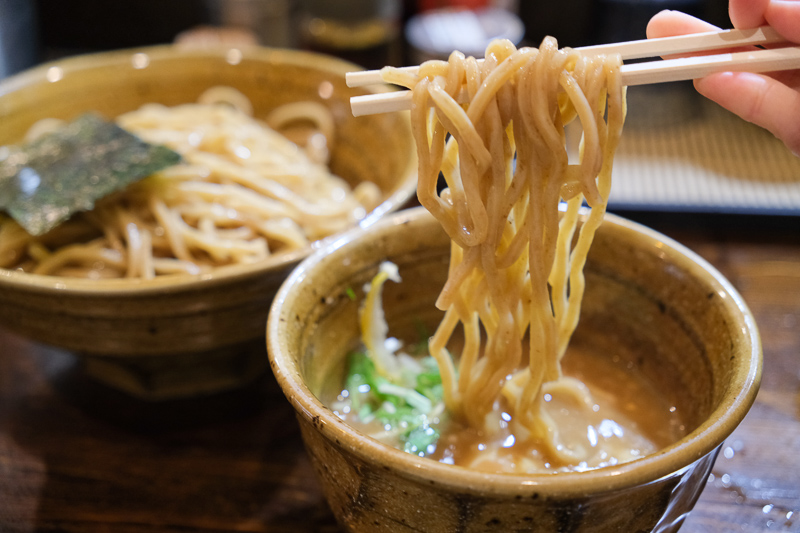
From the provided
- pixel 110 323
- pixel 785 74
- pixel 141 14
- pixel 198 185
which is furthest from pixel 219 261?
pixel 141 14

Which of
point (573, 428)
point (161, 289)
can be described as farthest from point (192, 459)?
point (573, 428)

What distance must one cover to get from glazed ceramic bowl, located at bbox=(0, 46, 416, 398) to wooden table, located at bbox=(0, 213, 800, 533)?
0.07m

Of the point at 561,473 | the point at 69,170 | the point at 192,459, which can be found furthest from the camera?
the point at 69,170

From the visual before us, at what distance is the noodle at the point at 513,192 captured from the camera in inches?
30.2

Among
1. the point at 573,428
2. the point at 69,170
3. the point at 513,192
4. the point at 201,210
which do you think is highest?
the point at 513,192

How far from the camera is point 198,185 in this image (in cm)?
156

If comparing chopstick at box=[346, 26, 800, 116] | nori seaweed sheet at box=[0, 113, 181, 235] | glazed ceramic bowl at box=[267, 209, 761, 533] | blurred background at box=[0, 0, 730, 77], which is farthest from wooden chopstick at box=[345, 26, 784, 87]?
blurred background at box=[0, 0, 730, 77]

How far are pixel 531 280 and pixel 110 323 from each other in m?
0.76

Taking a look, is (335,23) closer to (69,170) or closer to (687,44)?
(69,170)

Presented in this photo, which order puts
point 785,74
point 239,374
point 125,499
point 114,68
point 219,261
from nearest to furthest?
point 785,74 < point 125,499 < point 239,374 < point 219,261 < point 114,68

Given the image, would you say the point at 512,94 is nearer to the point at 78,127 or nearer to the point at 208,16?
the point at 78,127

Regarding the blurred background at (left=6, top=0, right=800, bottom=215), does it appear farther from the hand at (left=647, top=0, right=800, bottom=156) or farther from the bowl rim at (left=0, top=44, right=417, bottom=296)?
the hand at (left=647, top=0, right=800, bottom=156)

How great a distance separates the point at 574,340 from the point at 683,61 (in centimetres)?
59

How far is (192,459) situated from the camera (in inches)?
45.8
